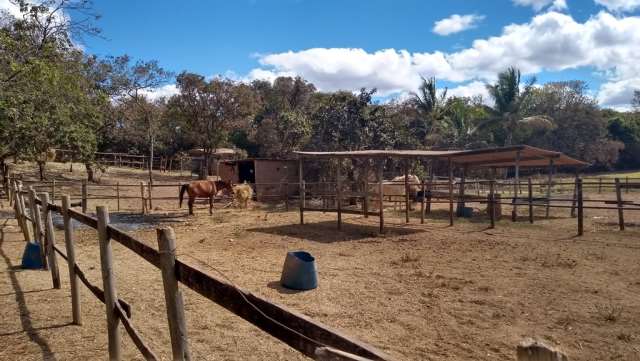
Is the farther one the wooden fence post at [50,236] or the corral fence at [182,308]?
the wooden fence post at [50,236]

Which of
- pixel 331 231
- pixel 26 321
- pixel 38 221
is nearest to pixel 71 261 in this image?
pixel 26 321

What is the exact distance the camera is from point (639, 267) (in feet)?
24.8

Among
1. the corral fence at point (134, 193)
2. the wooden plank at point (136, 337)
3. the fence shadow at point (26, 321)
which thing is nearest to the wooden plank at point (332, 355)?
the wooden plank at point (136, 337)

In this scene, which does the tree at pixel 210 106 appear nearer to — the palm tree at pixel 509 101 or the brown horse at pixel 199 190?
the brown horse at pixel 199 190

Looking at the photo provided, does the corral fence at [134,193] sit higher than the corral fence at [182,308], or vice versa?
the corral fence at [182,308]

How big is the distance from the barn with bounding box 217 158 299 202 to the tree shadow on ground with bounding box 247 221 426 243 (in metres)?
7.06

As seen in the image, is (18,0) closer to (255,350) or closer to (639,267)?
(255,350)

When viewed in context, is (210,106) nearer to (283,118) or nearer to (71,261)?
(283,118)

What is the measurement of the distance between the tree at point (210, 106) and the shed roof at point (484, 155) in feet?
42.3

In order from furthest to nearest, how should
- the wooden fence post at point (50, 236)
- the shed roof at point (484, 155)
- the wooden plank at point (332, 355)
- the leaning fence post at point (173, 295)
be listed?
1. the shed roof at point (484, 155)
2. the wooden fence post at point (50, 236)
3. the leaning fence post at point (173, 295)
4. the wooden plank at point (332, 355)

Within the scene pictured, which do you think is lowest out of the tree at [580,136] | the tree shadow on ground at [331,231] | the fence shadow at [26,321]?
the tree shadow on ground at [331,231]

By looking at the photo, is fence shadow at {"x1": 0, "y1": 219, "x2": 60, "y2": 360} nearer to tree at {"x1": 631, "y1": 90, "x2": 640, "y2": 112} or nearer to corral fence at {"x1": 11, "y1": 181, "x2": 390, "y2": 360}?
corral fence at {"x1": 11, "y1": 181, "x2": 390, "y2": 360}

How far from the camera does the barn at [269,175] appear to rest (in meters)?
21.5

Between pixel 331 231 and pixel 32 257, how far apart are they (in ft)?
23.2
